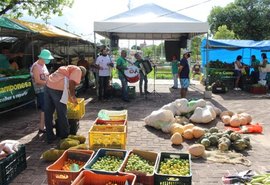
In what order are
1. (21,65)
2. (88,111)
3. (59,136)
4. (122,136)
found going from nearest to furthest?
(122,136)
(59,136)
(88,111)
(21,65)

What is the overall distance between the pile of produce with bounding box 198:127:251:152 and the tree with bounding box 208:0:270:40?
3562 centimetres

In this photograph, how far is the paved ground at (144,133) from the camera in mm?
5031

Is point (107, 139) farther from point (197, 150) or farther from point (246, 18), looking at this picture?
point (246, 18)

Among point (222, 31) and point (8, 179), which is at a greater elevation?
point (222, 31)

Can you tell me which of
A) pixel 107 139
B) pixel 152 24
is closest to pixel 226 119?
Result: pixel 107 139

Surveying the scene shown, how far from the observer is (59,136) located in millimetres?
6824

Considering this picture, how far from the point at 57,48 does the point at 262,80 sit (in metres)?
11.6

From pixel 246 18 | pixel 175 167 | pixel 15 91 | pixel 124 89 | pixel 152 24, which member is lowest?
pixel 175 167

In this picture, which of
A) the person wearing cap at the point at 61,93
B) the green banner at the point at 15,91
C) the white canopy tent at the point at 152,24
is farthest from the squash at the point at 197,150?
the white canopy tent at the point at 152,24

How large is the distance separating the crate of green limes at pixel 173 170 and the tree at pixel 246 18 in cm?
3776

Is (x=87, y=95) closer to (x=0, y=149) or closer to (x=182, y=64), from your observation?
(x=182, y=64)

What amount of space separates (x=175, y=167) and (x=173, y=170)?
0.47 ft

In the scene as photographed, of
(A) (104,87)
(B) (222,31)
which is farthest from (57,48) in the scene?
(B) (222,31)

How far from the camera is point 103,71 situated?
11.8 meters
